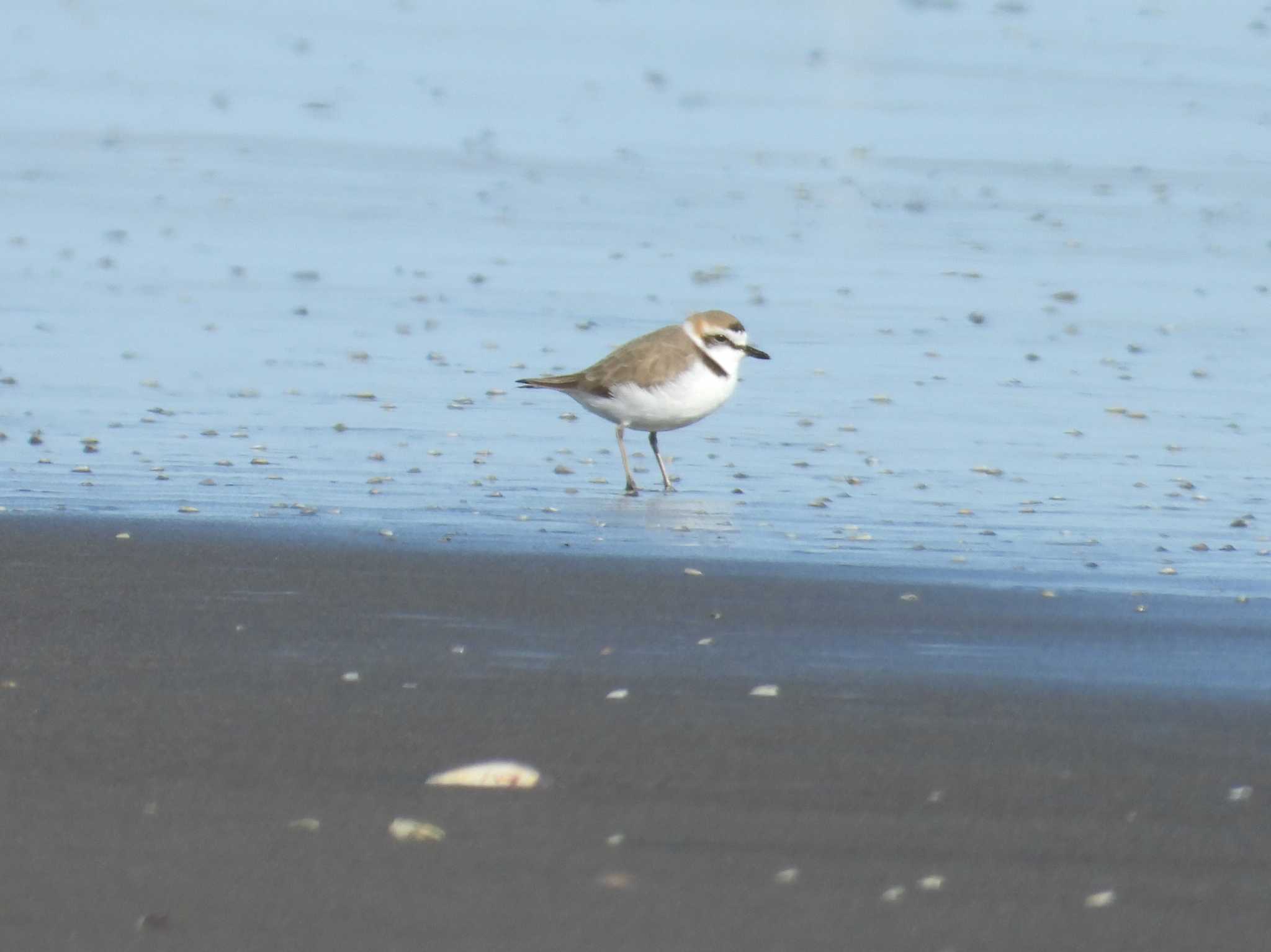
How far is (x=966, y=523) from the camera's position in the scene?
26.0 ft

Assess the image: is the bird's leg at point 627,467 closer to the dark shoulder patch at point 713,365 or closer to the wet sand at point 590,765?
the dark shoulder patch at point 713,365

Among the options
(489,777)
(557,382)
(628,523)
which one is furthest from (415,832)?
(557,382)

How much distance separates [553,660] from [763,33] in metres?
16.9

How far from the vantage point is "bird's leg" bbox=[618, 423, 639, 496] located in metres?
8.67

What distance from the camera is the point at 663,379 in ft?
30.1

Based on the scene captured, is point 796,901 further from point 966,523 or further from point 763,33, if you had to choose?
point 763,33

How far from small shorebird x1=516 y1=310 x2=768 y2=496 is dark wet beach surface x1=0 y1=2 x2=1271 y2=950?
10.0 inches

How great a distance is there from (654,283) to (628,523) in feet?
14.3

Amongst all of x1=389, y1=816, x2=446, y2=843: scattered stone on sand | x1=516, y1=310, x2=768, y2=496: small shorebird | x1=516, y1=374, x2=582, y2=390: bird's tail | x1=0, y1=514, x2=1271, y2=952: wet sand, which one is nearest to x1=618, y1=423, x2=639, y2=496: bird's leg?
x1=516, y1=310, x2=768, y2=496: small shorebird

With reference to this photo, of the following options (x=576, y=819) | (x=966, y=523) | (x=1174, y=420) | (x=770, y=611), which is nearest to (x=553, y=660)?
(x=770, y=611)

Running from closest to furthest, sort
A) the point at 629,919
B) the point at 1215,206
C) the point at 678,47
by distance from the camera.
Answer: the point at 629,919 < the point at 1215,206 < the point at 678,47

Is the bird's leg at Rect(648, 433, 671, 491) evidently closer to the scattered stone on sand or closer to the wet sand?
the wet sand

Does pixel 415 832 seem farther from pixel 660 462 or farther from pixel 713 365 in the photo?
pixel 713 365

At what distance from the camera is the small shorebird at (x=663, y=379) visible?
9.16 m
